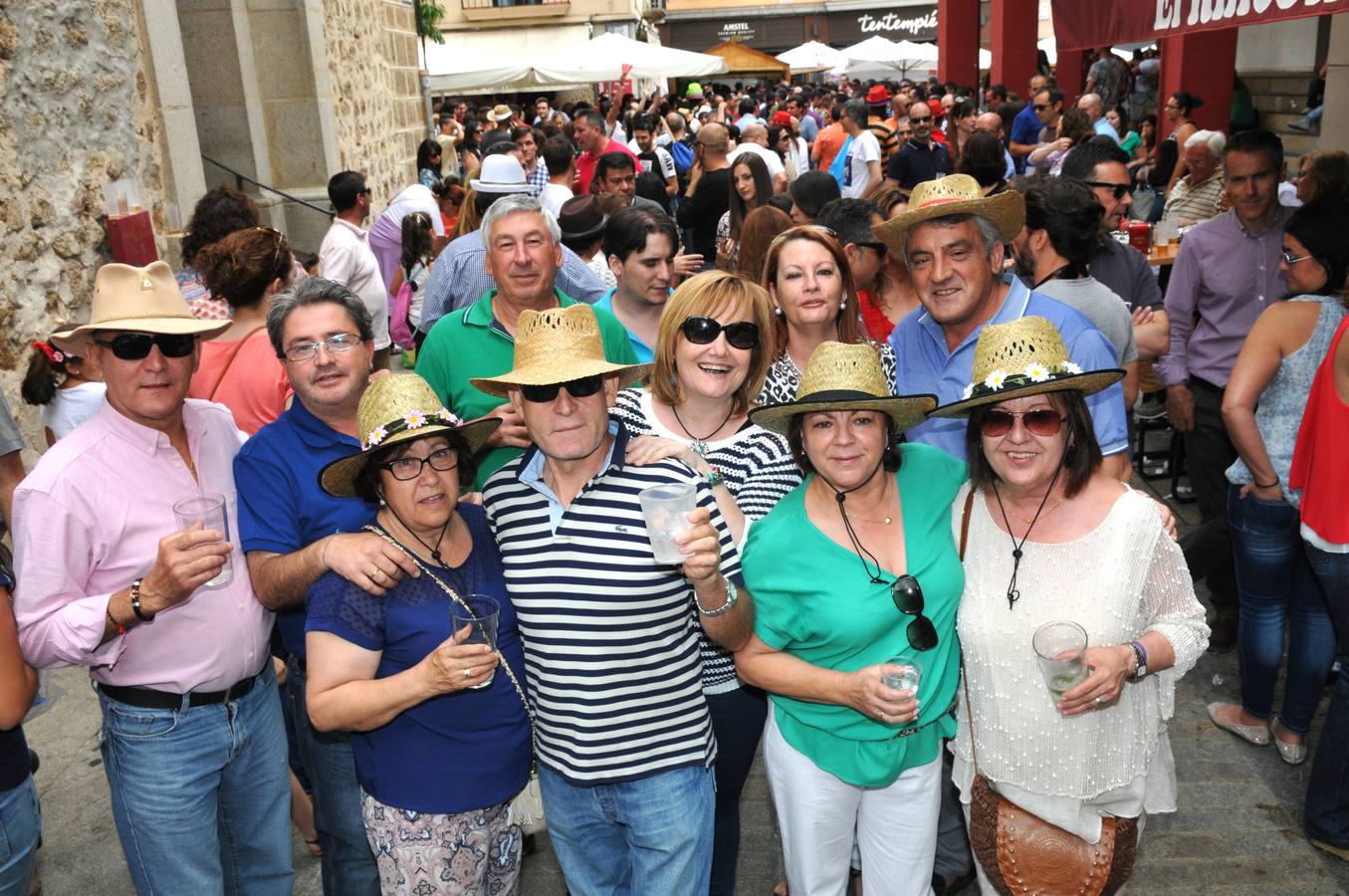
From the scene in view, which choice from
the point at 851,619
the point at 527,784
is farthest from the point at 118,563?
the point at 851,619

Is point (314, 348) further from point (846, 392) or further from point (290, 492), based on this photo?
point (846, 392)

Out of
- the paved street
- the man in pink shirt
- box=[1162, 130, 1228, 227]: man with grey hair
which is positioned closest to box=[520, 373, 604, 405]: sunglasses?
the paved street

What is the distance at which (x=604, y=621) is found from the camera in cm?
261

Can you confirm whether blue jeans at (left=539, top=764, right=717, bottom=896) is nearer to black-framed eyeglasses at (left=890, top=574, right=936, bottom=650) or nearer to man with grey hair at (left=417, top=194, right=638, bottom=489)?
black-framed eyeglasses at (left=890, top=574, right=936, bottom=650)

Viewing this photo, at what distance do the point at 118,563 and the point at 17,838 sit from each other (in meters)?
0.68

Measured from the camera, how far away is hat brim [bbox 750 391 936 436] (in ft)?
8.93

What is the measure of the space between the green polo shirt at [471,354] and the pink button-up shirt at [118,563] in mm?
1097

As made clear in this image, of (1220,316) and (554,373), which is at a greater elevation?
(554,373)

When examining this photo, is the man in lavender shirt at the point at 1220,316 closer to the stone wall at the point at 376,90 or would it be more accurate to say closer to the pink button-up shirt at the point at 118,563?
the pink button-up shirt at the point at 118,563

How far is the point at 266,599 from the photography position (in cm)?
291

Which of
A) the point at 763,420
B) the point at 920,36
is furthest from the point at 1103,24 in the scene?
the point at 920,36

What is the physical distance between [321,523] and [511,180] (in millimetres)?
5197

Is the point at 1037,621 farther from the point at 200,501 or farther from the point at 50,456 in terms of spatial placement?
the point at 50,456

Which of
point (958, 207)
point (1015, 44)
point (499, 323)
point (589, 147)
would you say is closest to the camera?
point (958, 207)
